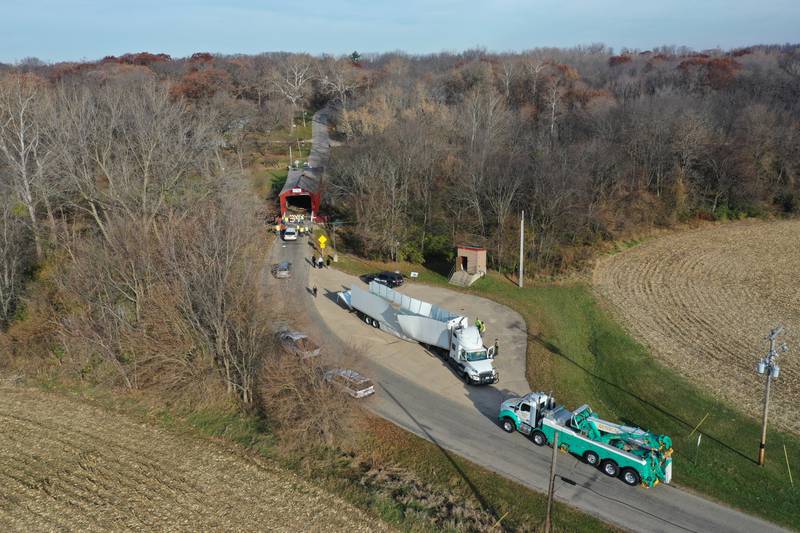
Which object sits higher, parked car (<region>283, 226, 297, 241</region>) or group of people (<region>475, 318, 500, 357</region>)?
parked car (<region>283, 226, 297, 241</region>)

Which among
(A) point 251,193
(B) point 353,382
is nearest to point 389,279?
(B) point 353,382

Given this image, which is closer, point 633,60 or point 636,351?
point 636,351

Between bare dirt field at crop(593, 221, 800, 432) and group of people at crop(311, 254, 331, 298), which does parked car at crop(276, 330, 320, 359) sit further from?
bare dirt field at crop(593, 221, 800, 432)

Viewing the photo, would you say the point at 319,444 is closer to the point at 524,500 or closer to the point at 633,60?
the point at 524,500

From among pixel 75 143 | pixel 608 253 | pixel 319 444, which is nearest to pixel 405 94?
pixel 608 253

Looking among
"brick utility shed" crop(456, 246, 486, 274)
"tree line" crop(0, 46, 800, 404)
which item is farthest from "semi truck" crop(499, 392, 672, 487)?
"brick utility shed" crop(456, 246, 486, 274)

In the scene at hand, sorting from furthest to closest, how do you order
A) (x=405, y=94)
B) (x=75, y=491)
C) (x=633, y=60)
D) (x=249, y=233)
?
(x=633, y=60) < (x=405, y=94) < (x=249, y=233) < (x=75, y=491)

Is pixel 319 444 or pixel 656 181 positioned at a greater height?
pixel 656 181
